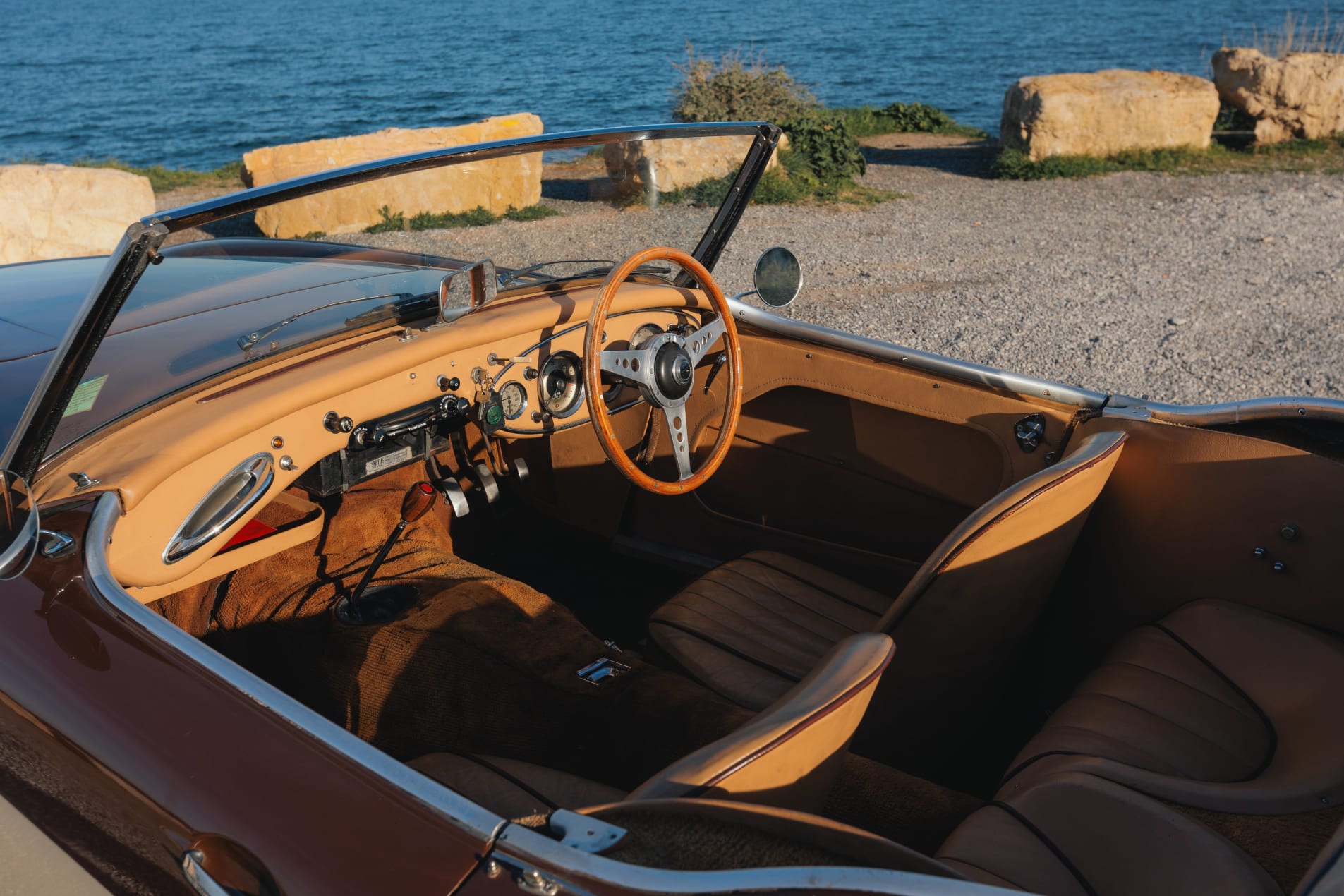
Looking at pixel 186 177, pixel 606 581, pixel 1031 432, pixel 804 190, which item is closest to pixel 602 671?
pixel 606 581

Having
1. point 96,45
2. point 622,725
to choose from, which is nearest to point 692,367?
point 622,725

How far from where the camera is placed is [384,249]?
9.46ft

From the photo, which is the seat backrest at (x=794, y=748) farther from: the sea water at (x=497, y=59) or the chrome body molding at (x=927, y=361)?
the sea water at (x=497, y=59)

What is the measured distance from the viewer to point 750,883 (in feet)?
3.53

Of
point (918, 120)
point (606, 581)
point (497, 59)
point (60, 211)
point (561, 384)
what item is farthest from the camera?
point (497, 59)

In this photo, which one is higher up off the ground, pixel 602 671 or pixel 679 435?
pixel 679 435

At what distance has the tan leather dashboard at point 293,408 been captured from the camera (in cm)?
194

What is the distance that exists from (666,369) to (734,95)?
33.7 feet

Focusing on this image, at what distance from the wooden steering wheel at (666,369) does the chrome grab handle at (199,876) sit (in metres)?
1.31

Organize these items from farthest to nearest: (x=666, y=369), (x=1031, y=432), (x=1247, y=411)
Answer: (x=666, y=369), (x=1031, y=432), (x=1247, y=411)

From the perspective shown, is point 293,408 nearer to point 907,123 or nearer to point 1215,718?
point 1215,718

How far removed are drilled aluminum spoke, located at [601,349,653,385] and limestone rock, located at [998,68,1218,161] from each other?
30.8 feet

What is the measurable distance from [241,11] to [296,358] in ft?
227

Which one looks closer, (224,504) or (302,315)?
(224,504)
